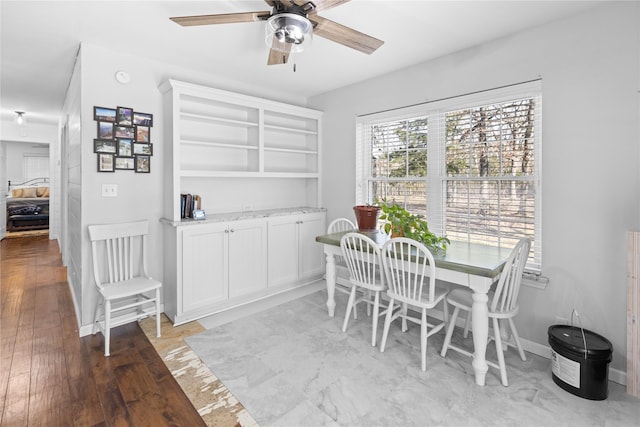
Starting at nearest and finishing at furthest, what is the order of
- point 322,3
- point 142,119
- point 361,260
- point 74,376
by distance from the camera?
point 322,3
point 74,376
point 361,260
point 142,119

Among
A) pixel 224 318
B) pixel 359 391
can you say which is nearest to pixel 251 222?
pixel 224 318

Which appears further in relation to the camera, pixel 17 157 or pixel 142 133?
pixel 17 157

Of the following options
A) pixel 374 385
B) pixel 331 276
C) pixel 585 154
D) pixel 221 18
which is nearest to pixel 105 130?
pixel 221 18

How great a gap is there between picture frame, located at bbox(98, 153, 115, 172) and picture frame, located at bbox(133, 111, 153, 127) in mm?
413

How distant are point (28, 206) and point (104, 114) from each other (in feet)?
25.2

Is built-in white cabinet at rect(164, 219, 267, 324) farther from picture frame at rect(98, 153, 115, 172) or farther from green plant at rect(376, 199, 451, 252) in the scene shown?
green plant at rect(376, 199, 451, 252)

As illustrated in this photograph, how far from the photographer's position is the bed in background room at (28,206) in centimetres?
798

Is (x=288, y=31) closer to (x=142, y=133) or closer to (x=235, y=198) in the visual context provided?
(x=142, y=133)

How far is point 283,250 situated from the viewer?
3865 millimetres

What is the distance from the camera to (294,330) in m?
2.91

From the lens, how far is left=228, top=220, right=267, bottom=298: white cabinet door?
3.38 metres

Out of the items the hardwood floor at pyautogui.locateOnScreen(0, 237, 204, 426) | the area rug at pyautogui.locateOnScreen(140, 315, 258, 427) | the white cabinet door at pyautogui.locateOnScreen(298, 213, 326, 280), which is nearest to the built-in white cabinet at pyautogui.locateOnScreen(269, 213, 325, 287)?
the white cabinet door at pyautogui.locateOnScreen(298, 213, 326, 280)

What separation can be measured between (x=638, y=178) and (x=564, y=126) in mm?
577

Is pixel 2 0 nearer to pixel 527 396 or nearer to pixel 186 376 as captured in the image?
pixel 186 376
